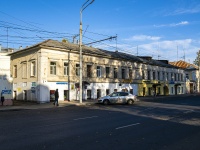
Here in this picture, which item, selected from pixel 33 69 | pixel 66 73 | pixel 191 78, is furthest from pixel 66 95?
pixel 191 78

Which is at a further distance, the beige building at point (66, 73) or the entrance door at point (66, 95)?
the entrance door at point (66, 95)

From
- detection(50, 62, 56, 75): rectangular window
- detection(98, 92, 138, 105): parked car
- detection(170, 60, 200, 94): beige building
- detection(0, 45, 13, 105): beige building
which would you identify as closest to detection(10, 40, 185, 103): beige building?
detection(50, 62, 56, 75): rectangular window

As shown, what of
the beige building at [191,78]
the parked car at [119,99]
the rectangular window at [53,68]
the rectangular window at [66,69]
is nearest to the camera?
the parked car at [119,99]

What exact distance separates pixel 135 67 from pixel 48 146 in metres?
40.4

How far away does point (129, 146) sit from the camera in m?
7.50

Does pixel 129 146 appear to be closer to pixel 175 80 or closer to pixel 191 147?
pixel 191 147

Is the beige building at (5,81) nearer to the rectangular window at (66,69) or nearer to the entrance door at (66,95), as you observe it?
the entrance door at (66,95)

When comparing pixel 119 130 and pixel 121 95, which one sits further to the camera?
pixel 121 95

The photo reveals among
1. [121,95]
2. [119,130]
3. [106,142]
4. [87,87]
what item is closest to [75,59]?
[87,87]

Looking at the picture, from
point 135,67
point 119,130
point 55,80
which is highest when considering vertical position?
point 135,67

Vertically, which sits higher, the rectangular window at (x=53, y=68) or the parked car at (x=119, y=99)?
the rectangular window at (x=53, y=68)

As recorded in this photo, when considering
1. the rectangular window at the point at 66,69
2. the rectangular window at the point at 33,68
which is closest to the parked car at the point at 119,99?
the rectangular window at the point at 66,69

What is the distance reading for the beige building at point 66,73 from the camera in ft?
99.0

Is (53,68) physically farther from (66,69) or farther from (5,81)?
(5,81)
